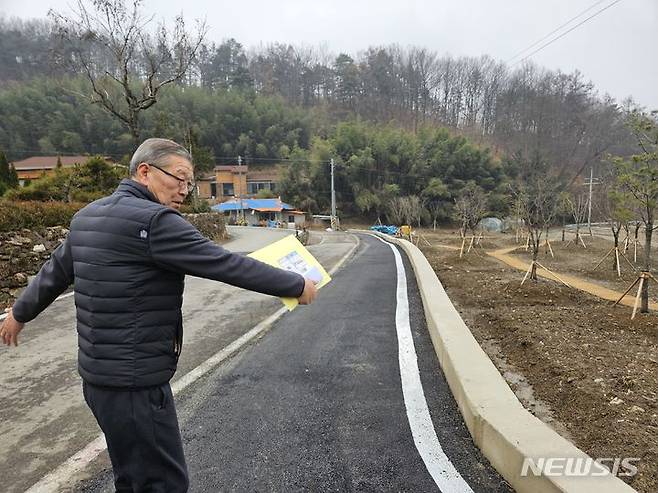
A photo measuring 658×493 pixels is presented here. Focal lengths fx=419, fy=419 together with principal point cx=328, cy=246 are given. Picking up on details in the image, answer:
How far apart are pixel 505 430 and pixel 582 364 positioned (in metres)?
1.72

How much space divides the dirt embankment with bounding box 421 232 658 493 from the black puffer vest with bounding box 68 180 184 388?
2.21m

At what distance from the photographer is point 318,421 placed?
2799mm

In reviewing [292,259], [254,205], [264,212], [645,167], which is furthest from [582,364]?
[254,205]

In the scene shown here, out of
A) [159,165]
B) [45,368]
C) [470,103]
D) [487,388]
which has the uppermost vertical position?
[470,103]

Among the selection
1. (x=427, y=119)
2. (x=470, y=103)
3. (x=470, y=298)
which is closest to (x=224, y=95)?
(x=427, y=119)

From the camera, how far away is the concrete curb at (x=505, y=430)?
1.79 meters

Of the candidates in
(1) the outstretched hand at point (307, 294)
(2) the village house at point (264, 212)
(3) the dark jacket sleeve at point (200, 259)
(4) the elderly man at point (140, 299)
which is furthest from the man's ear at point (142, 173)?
(2) the village house at point (264, 212)

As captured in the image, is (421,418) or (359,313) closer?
(421,418)

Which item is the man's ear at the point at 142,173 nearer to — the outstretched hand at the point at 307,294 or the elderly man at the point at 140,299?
the elderly man at the point at 140,299

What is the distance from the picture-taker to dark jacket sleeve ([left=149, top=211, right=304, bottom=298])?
4.99ft

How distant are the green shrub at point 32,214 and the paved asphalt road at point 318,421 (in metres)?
6.44

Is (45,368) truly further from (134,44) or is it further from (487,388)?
(134,44)

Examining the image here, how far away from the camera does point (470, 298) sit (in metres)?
6.95

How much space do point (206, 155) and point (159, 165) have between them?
3909cm
